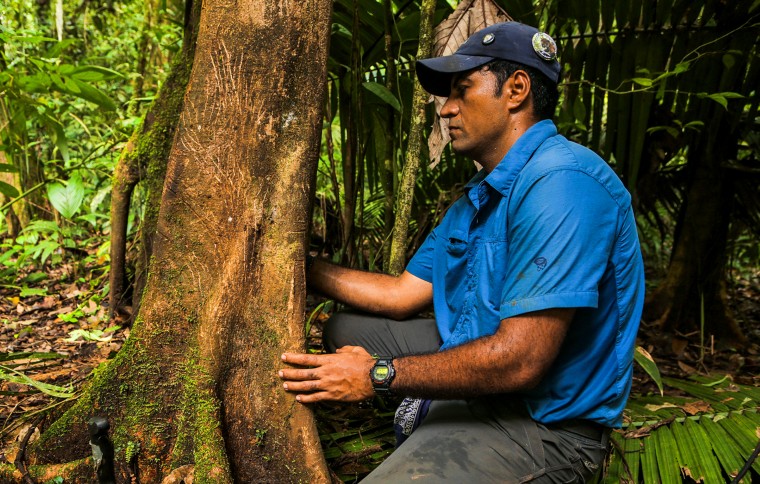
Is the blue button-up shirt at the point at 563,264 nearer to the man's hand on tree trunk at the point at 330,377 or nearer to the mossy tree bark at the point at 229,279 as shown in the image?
the man's hand on tree trunk at the point at 330,377

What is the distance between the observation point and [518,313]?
1.82 m

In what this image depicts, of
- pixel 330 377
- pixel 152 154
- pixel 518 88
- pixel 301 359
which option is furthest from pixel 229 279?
pixel 152 154

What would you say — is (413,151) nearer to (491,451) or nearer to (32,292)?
(491,451)

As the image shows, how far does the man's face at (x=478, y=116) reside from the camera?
218 centimetres

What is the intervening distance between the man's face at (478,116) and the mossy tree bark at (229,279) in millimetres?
534

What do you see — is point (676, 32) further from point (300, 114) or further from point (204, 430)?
point (204, 430)

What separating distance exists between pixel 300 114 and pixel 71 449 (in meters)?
1.35

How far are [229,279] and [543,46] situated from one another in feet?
4.27

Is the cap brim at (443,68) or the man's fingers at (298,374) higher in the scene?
the cap brim at (443,68)

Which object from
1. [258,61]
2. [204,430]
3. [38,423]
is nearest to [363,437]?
[204,430]

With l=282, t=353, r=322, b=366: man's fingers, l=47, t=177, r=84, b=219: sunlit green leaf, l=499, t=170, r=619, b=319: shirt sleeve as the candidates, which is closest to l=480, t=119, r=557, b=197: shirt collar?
l=499, t=170, r=619, b=319: shirt sleeve

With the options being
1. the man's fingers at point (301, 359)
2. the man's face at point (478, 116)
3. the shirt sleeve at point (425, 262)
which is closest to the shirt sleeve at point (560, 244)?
the man's face at point (478, 116)

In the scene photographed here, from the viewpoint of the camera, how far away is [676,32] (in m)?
3.60

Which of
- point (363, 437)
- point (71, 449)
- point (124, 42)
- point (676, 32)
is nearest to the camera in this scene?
point (71, 449)
